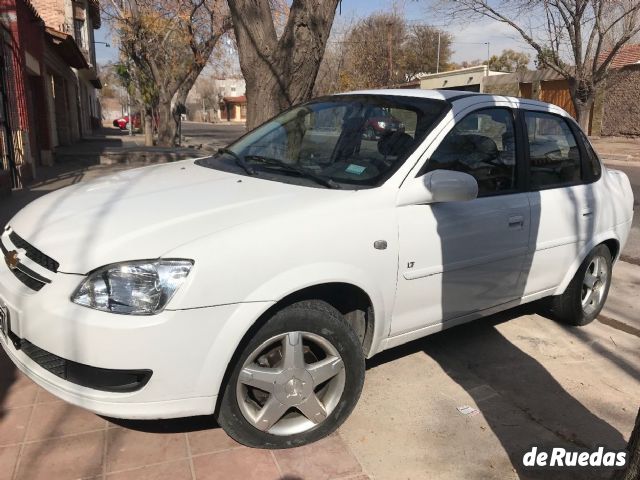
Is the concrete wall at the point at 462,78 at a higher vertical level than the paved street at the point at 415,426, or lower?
higher

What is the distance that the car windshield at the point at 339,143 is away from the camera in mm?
3248

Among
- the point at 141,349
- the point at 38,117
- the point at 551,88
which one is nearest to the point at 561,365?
the point at 141,349

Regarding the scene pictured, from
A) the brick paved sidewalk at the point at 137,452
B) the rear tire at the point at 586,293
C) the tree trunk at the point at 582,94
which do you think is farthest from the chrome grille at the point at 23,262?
the tree trunk at the point at 582,94

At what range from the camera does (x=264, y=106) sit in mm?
6938

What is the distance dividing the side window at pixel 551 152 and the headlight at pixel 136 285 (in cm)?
257

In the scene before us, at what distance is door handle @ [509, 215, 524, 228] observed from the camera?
3.65 metres

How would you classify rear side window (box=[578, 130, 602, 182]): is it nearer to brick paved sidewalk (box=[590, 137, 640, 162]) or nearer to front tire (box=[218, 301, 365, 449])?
front tire (box=[218, 301, 365, 449])

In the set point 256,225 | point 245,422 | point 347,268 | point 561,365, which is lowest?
point 561,365

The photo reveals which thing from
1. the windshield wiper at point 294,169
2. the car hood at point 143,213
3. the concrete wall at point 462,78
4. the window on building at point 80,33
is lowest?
the car hood at point 143,213

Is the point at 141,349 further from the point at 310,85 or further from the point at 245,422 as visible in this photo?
the point at 310,85

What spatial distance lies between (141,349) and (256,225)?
718 millimetres

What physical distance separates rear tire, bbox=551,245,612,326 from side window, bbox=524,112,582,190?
705 millimetres

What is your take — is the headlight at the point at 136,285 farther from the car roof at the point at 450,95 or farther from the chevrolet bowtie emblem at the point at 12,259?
the car roof at the point at 450,95

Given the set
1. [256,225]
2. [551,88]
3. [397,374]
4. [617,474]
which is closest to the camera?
[617,474]
